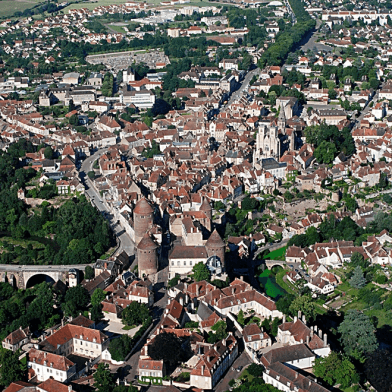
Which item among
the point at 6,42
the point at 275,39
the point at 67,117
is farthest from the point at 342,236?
the point at 6,42

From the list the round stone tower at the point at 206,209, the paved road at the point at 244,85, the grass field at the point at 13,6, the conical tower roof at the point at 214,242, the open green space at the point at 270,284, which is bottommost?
the open green space at the point at 270,284

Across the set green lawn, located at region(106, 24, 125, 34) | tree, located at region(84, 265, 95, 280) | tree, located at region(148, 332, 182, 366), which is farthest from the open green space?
green lawn, located at region(106, 24, 125, 34)

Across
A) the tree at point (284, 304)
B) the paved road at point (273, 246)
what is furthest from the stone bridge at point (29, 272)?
the tree at point (284, 304)

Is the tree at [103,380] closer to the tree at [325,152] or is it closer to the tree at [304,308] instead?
Answer: the tree at [304,308]

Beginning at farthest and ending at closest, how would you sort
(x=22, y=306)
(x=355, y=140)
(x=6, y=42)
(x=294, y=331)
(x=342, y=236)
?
(x=6, y=42), (x=355, y=140), (x=342, y=236), (x=22, y=306), (x=294, y=331)

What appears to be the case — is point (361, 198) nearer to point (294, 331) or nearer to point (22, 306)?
point (294, 331)

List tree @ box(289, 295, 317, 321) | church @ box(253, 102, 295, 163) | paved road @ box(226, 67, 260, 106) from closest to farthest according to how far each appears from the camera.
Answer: tree @ box(289, 295, 317, 321), church @ box(253, 102, 295, 163), paved road @ box(226, 67, 260, 106)

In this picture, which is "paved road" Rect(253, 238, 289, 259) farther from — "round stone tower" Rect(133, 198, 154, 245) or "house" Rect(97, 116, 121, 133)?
"house" Rect(97, 116, 121, 133)
